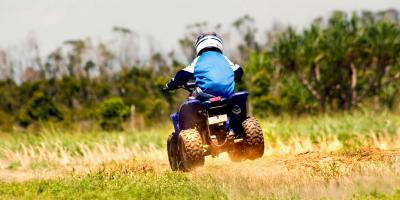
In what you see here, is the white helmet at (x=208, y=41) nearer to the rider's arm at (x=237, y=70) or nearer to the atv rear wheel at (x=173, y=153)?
the rider's arm at (x=237, y=70)

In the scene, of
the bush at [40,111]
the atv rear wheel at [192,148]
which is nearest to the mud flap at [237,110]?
the atv rear wheel at [192,148]

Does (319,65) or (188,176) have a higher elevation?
(319,65)

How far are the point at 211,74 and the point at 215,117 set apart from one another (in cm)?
60

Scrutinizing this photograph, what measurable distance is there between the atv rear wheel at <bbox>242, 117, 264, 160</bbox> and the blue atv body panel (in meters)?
0.18

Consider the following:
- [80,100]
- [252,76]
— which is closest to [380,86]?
[252,76]

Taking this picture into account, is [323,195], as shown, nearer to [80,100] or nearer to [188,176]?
[188,176]

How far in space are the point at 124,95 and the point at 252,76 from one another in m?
21.0

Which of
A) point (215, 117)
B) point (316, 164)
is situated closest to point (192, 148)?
point (215, 117)

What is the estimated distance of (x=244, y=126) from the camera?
31.4ft

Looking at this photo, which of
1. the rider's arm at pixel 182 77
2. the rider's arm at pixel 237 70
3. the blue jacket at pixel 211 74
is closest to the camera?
the blue jacket at pixel 211 74

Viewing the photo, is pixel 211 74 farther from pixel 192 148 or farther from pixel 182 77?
pixel 192 148

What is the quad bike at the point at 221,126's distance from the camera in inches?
375

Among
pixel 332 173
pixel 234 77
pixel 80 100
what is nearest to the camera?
pixel 332 173

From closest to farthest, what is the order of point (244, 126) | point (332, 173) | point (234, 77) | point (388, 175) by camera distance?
point (388, 175), point (332, 173), point (244, 126), point (234, 77)
